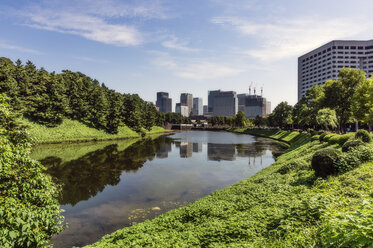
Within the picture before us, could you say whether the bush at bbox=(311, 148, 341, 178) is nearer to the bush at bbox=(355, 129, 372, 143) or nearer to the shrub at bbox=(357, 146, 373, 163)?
the shrub at bbox=(357, 146, 373, 163)

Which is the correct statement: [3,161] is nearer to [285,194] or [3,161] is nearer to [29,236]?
[29,236]

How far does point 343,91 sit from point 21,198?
6882 cm

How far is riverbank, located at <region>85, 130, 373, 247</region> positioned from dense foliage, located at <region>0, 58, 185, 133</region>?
66.2 m

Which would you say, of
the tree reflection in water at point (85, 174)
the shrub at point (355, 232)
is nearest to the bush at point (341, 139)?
the shrub at point (355, 232)

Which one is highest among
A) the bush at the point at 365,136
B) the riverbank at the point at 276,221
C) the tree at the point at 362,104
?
the tree at the point at 362,104

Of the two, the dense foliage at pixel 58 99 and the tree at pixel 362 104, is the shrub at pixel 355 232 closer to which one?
the tree at pixel 362 104

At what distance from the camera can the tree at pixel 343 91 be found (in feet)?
178

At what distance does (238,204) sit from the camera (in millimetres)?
16047

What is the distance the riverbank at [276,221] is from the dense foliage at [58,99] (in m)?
66.2

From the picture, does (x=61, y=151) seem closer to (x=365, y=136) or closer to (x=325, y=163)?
(x=325, y=163)

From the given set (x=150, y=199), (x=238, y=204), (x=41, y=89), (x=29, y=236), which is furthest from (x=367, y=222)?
(x=41, y=89)

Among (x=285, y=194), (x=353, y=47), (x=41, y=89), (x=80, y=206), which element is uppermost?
(x=353, y=47)

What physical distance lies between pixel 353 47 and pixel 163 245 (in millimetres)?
249792

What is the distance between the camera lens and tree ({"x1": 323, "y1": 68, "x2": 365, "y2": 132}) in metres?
54.4
